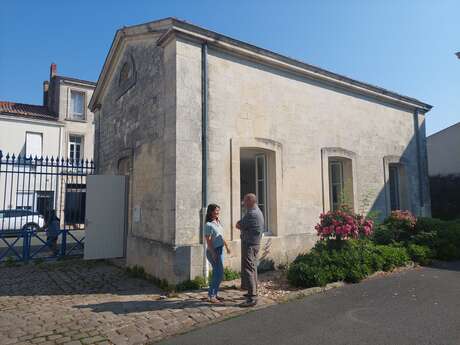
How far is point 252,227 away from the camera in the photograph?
4.92 m

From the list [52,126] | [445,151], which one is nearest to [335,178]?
[445,151]

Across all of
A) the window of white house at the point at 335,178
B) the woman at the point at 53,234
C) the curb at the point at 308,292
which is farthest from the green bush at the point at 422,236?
the woman at the point at 53,234

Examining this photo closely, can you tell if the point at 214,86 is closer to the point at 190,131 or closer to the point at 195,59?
the point at 195,59

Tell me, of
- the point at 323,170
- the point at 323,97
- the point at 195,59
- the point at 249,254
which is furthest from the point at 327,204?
the point at 195,59

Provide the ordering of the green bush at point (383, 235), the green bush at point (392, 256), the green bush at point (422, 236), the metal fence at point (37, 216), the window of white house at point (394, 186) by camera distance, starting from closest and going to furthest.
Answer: the green bush at point (392, 256) < the green bush at point (422, 236) < the green bush at point (383, 235) < the metal fence at point (37, 216) < the window of white house at point (394, 186)

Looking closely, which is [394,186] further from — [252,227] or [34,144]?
[34,144]

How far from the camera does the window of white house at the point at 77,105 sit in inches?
798

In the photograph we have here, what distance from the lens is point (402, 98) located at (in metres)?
10.1

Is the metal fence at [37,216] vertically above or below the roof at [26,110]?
below

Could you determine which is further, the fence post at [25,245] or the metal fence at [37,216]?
the metal fence at [37,216]

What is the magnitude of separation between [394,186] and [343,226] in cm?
512

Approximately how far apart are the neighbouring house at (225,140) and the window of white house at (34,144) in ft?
36.9

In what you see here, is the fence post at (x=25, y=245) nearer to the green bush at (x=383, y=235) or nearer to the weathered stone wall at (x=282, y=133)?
the weathered stone wall at (x=282, y=133)

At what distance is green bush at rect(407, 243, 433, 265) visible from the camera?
7.19 m
